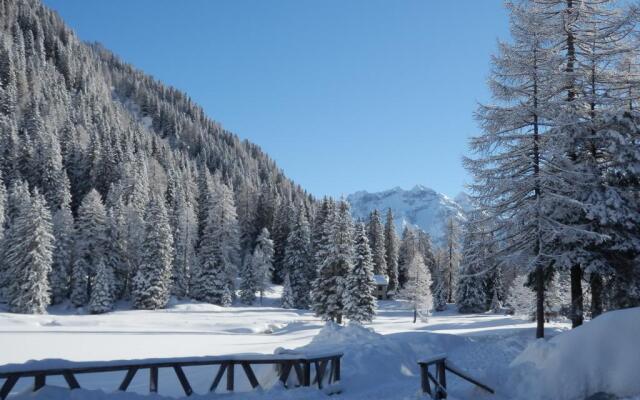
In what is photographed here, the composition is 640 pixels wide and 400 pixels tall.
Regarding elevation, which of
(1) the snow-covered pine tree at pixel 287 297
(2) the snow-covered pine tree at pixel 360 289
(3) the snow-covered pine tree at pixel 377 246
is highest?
(3) the snow-covered pine tree at pixel 377 246

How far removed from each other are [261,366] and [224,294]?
152 feet

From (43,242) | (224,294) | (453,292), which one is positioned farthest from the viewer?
(453,292)

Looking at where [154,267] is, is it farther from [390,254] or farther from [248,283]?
[390,254]

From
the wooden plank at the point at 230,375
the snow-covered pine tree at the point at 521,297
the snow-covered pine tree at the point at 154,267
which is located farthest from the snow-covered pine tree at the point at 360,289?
the wooden plank at the point at 230,375

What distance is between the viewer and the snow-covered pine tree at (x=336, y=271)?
4106 centimetres

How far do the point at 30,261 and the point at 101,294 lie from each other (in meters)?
7.98

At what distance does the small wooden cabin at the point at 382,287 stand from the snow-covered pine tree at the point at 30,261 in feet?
156

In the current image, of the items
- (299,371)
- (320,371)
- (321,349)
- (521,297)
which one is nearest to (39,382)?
(299,371)

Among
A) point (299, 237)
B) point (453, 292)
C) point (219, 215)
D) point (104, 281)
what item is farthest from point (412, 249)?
point (104, 281)

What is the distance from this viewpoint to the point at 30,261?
4531 cm

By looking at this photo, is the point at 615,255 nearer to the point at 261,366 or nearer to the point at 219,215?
the point at 261,366

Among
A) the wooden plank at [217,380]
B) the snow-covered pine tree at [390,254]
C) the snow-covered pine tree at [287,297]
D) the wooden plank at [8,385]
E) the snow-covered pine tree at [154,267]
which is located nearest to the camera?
the wooden plank at [8,385]

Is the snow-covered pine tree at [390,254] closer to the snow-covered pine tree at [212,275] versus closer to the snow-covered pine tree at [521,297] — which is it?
the snow-covered pine tree at [521,297]

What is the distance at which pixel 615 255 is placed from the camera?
1619cm
